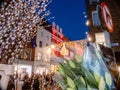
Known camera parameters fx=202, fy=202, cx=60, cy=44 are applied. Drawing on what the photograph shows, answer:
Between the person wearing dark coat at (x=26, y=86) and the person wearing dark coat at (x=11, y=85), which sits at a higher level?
the person wearing dark coat at (x=11, y=85)

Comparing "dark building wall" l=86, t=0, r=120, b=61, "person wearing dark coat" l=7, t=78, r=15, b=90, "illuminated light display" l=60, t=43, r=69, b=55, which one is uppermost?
"dark building wall" l=86, t=0, r=120, b=61

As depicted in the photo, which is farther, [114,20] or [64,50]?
[64,50]

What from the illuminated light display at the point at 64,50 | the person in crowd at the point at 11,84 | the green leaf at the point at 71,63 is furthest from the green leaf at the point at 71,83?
the illuminated light display at the point at 64,50

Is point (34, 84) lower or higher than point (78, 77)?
lower

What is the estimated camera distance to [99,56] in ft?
5.55

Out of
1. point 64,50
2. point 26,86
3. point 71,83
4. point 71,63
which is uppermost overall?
point 64,50

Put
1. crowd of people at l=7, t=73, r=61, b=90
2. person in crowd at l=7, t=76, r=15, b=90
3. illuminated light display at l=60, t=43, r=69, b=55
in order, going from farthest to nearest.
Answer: illuminated light display at l=60, t=43, r=69, b=55
crowd of people at l=7, t=73, r=61, b=90
person in crowd at l=7, t=76, r=15, b=90

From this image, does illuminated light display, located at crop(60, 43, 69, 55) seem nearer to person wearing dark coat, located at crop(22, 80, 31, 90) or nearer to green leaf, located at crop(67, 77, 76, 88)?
person wearing dark coat, located at crop(22, 80, 31, 90)

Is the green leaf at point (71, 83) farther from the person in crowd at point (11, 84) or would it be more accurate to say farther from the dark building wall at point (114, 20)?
the dark building wall at point (114, 20)

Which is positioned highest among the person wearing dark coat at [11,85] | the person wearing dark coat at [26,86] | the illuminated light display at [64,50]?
the illuminated light display at [64,50]

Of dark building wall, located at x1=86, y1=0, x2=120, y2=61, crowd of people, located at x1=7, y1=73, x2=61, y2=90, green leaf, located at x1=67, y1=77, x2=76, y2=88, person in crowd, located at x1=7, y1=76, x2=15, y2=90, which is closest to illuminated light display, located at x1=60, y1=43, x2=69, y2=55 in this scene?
dark building wall, located at x1=86, y1=0, x2=120, y2=61

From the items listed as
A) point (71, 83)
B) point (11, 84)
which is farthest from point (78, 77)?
point (11, 84)

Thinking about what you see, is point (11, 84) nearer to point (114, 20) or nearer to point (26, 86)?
point (26, 86)

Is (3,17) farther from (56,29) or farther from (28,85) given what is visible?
(56,29)
